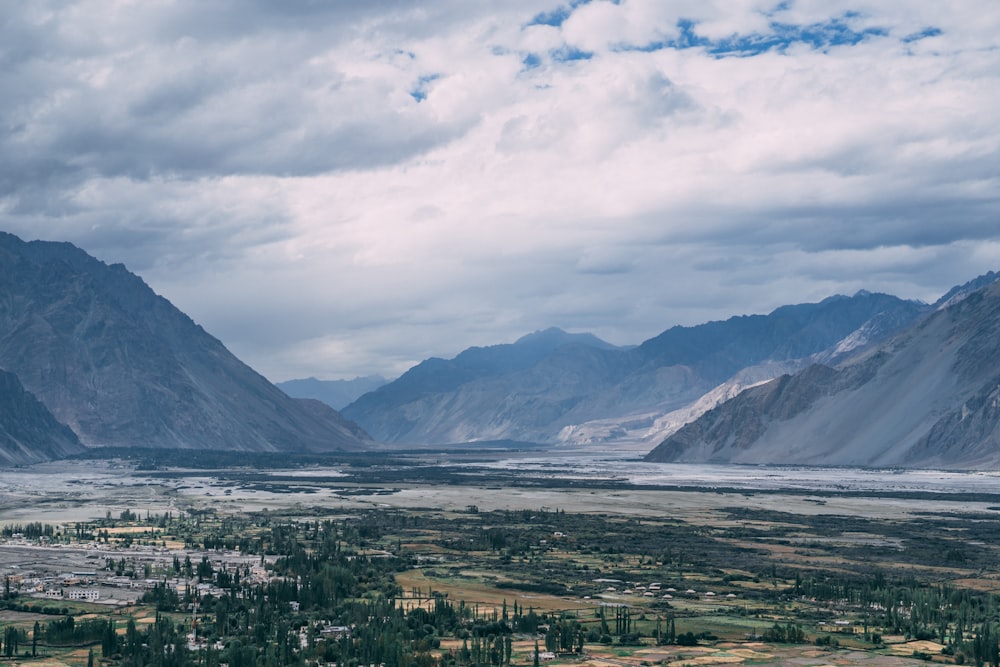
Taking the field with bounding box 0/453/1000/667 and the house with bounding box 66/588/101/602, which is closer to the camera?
the field with bounding box 0/453/1000/667

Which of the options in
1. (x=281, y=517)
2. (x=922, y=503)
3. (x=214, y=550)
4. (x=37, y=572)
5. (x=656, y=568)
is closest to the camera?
(x=37, y=572)

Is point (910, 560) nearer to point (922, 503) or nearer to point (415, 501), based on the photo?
point (922, 503)

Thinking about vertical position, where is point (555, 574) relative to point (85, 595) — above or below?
below

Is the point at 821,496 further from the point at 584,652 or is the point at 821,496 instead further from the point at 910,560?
the point at 584,652

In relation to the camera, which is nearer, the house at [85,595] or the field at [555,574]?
the field at [555,574]

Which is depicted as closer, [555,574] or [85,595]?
[85,595]

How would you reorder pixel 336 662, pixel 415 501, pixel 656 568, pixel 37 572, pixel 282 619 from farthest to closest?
pixel 415 501, pixel 656 568, pixel 37 572, pixel 282 619, pixel 336 662

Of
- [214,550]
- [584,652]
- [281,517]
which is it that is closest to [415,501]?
[281,517]

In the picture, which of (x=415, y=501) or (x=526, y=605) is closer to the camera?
(x=526, y=605)

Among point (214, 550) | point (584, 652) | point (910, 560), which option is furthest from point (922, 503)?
point (584, 652)
